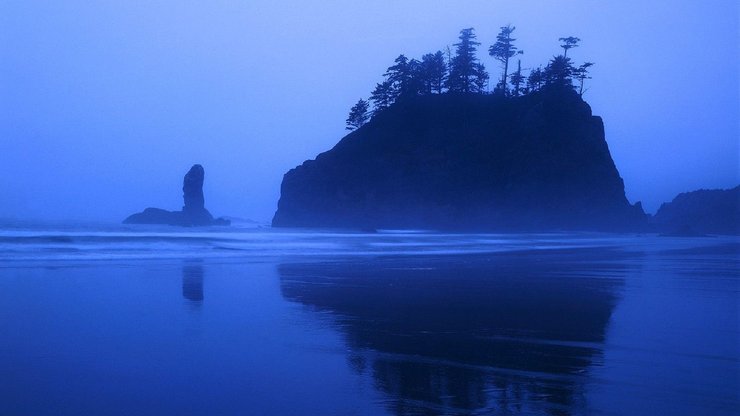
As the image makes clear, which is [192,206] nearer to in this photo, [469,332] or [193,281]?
[193,281]

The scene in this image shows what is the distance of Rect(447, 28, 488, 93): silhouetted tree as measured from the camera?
71.4 meters

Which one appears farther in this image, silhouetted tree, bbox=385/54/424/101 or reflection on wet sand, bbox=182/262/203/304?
silhouetted tree, bbox=385/54/424/101

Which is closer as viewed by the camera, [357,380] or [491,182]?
[357,380]

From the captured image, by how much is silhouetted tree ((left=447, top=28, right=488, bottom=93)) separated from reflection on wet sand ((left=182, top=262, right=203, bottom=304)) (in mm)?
59141

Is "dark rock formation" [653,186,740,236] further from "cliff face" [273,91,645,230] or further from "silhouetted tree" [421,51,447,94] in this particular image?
"silhouetted tree" [421,51,447,94]

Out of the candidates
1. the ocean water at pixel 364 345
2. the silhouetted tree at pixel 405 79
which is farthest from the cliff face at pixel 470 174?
the ocean water at pixel 364 345

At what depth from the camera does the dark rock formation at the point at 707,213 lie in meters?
72.2

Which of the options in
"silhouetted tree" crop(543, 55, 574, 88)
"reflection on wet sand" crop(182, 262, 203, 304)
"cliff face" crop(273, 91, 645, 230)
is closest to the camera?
"reflection on wet sand" crop(182, 262, 203, 304)

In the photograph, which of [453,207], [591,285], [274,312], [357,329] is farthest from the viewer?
[453,207]

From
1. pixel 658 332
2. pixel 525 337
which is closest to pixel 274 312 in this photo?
pixel 525 337

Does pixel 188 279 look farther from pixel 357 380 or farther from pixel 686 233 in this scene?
pixel 686 233

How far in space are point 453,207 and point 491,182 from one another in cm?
498

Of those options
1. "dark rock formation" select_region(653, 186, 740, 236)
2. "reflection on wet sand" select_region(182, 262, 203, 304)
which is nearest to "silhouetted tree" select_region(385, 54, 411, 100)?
"dark rock formation" select_region(653, 186, 740, 236)

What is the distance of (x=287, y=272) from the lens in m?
14.1
